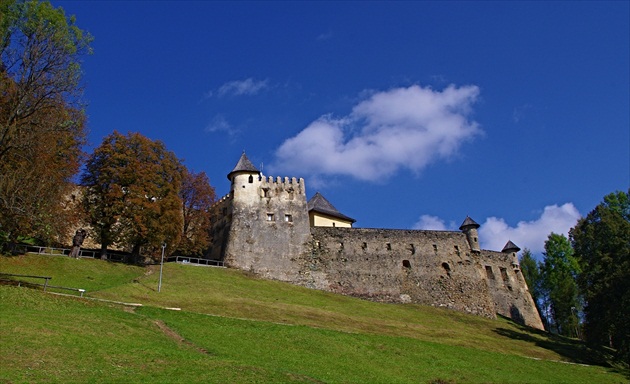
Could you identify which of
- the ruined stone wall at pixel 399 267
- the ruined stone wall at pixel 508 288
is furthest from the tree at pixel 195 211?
the ruined stone wall at pixel 508 288

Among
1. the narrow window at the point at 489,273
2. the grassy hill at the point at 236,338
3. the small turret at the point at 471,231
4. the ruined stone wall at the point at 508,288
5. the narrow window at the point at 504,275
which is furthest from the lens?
the narrow window at the point at 504,275

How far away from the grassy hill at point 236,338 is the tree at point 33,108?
16.7 ft

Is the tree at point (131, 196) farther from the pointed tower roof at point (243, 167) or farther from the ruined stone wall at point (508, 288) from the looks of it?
the ruined stone wall at point (508, 288)

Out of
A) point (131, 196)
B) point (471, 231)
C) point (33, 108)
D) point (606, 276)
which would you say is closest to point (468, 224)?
point (471, 231)

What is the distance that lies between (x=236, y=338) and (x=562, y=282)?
174ft

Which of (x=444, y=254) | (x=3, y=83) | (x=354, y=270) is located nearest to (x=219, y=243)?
(x=354, y=270)

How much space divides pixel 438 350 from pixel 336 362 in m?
9.16

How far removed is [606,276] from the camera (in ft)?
137

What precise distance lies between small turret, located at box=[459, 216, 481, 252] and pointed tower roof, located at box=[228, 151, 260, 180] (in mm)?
23919

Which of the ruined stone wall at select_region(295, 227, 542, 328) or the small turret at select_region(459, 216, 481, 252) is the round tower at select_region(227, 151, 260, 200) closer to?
the ruined stone wall at select_region(295, 227, 542, 328)

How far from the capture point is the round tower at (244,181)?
5341cm

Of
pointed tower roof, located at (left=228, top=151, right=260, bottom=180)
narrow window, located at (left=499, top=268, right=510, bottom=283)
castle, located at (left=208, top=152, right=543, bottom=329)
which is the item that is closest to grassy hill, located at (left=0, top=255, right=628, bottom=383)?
castle, located at (left=208, top=152, right=543, bottom=329)

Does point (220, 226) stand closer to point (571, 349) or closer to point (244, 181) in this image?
point (244, 181)

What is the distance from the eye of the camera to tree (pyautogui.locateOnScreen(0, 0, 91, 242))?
2875cm
